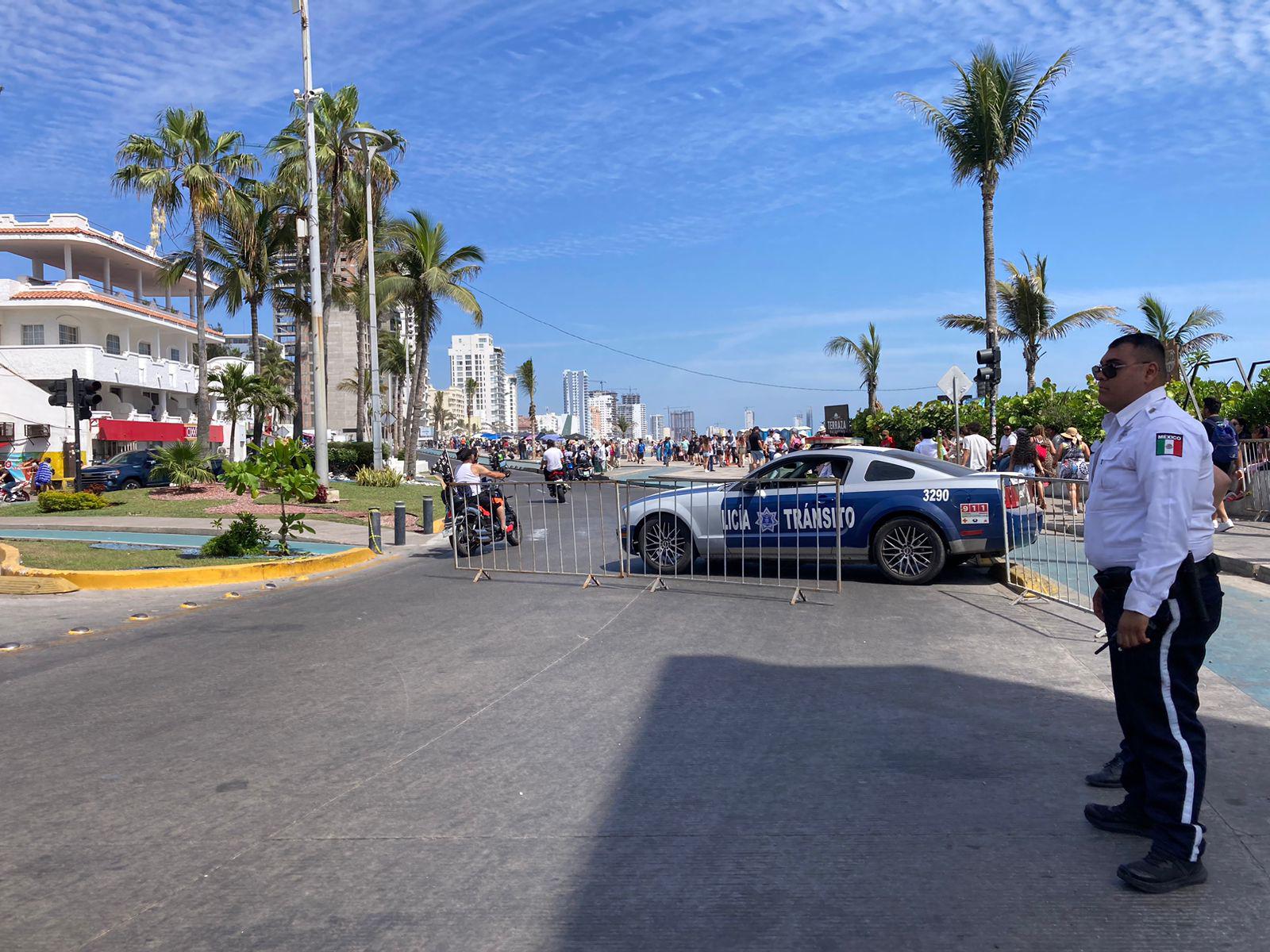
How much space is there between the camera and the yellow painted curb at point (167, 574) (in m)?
12.4

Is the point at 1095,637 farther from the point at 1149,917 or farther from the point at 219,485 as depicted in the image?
the point at 219,485

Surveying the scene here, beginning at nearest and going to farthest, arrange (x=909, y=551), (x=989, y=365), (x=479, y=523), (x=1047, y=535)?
(x=1047, y=535)
(x=909, y=551)
(x=479, y=523)
(x=989, y=365)

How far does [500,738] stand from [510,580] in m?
6.69

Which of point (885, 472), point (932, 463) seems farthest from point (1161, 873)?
point (932, 463)

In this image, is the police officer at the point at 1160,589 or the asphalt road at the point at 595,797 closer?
the asphalt road at the point at 595,797

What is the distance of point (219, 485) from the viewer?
87.9ft

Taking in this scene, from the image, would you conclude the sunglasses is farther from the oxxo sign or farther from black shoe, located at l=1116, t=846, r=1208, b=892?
the oxxo sign

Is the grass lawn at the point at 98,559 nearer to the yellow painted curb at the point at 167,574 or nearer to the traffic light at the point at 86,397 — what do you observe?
the yellow painted curb at the point at 167,574

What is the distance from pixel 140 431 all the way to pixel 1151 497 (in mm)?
48032

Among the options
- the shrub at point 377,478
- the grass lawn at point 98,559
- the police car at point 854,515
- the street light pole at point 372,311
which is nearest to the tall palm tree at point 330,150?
the street light pole at point 372,311

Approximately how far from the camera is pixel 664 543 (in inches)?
467

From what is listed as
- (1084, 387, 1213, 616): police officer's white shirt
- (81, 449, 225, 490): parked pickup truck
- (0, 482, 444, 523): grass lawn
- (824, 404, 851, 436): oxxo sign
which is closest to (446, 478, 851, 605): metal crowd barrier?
(1084, 387, 1213, 616): police officer's white shirt

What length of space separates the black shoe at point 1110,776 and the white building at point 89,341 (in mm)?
39698

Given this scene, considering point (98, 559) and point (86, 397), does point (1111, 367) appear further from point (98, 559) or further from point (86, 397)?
point (86, 397)
